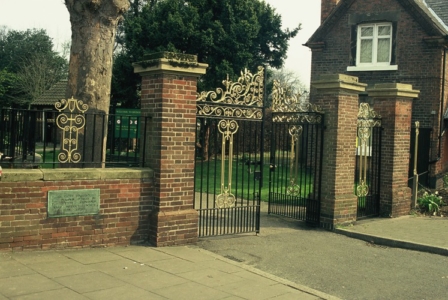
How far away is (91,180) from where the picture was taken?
710 centimetres

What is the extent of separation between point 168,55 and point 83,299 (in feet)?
→ 13.0

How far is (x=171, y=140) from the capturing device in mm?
7703

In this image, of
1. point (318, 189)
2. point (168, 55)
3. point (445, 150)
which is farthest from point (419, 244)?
point (445, 150)

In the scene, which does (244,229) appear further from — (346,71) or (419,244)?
(346,71)

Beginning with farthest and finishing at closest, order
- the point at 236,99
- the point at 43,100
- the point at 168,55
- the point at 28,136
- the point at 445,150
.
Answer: the point at 43,100
the point at 445,150
the point at 236,99
the point at 168,55
the point at 28,136

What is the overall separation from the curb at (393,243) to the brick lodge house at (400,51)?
6687mm

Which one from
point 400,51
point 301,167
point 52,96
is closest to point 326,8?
point 400,51

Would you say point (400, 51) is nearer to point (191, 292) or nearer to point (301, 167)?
point (301, 167)

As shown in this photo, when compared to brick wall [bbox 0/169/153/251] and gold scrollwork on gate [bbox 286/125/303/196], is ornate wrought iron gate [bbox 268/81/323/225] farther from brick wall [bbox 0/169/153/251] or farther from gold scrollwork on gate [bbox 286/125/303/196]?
brick wall [bbox 0/169/153/251]

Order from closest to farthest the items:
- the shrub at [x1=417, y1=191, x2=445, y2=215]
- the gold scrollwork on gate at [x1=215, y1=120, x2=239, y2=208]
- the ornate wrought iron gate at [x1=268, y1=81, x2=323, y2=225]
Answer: the gold scrollwork on gate at [x1=215, y1=120, x2=239, y2=208]
the ornate wrought iron gate at [x1=268, y1=81, x2=323, y2=225]
the shrub at [x1=417, y1=191, x2=445, y2=215]

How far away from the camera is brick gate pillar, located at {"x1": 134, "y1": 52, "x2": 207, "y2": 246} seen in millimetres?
7605

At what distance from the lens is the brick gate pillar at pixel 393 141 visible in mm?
11703

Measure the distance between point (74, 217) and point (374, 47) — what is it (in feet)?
52.7

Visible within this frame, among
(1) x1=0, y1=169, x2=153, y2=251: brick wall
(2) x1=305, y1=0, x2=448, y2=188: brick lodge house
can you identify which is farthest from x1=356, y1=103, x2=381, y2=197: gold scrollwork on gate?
(1) x1=0, y1=169, x2=153, y2=251: brick wall
